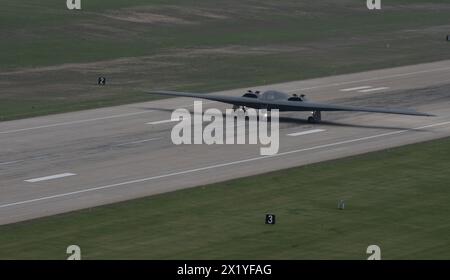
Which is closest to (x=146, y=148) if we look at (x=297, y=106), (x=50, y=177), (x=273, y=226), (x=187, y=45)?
(x=50, y=177)

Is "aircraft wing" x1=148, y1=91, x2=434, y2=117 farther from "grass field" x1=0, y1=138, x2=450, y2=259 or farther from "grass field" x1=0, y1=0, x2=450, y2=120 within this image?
"grass field" x1=0, y1=138, x2=450, y2=259

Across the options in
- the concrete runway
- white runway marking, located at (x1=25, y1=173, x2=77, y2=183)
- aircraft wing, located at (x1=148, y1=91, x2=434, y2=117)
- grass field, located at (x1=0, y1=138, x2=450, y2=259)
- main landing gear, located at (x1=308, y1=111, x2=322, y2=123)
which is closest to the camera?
grass field, located at (x1=0, y1=138, x2=450, y2=259)

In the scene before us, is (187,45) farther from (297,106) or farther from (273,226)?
(273,226)

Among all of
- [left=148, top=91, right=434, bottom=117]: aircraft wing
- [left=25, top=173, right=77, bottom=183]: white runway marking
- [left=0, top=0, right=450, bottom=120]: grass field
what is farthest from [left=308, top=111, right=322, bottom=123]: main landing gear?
[left=25, top=173, right=77, bottom=183]: white runway marking

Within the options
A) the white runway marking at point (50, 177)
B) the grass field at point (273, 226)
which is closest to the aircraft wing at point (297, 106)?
the grass field at point (273, 226)

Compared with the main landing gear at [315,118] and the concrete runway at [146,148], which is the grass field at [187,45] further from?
the main landing gear at [315,118]
